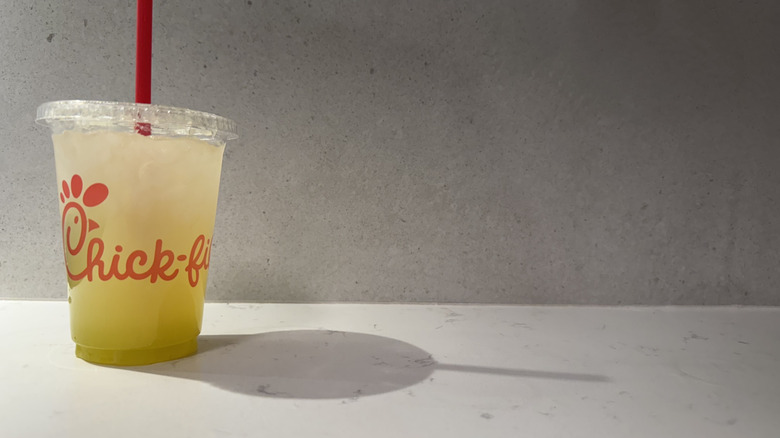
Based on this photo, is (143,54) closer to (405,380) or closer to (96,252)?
(96,252)

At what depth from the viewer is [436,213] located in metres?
1.03

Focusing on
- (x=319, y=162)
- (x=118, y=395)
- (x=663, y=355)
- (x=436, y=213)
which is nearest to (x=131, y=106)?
(x=118, y=395)

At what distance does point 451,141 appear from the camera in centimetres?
103

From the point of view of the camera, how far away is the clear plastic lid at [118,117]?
0.62 metres

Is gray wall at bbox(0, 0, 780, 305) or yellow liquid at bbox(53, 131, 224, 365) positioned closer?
yellow liquid at bbox(53, 131, 224, 365)

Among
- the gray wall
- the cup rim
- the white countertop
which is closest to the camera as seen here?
the white countertop

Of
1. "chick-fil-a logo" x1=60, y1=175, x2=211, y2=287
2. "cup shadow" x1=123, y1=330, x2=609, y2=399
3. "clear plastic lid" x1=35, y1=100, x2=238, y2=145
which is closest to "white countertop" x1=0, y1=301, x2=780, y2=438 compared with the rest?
"cup shadow" x1=123, y1=330, x2=609, y2=399

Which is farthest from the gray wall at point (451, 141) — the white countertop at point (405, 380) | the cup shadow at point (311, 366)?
the cup shadow at point (311, 366)

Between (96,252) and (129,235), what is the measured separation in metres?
0.04

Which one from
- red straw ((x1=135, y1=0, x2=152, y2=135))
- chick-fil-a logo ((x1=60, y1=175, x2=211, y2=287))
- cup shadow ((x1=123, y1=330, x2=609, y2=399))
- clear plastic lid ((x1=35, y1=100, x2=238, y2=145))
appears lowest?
cup shadow ((x1=123, y1=330, x2=609, y2=399))

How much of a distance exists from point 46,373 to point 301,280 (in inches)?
18.2

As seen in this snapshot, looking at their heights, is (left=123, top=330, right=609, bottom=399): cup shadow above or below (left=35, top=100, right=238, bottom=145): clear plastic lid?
below

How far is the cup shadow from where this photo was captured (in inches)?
23.8

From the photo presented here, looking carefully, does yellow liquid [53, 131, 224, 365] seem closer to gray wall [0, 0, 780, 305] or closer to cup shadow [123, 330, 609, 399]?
cup shadow [123, 330, 609, 399]
